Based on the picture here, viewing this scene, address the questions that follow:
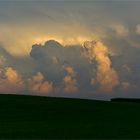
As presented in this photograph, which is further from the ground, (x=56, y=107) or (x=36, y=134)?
(x=56, y=107)

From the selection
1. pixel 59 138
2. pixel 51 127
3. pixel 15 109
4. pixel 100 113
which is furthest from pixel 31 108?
pixel 59 138

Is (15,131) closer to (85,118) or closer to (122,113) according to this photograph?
(85,118)

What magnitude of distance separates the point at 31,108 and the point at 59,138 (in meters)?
24.3

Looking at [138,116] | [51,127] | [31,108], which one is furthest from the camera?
[31,108]

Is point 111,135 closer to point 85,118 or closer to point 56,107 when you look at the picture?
point 85,118

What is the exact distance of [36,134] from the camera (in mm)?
28781

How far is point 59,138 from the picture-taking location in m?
26.3

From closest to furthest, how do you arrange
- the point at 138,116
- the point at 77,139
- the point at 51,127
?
the point at 77,139 → the point at 51,127 → the point at 138,116

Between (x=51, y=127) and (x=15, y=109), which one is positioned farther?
(x=15, y=109)

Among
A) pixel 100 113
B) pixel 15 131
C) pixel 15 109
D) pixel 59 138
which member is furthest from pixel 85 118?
pixel 59 138

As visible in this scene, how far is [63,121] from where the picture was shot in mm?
39031

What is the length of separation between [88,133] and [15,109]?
65.5 ft

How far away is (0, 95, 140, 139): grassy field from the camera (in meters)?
29.2

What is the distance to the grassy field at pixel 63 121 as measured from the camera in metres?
29.2
